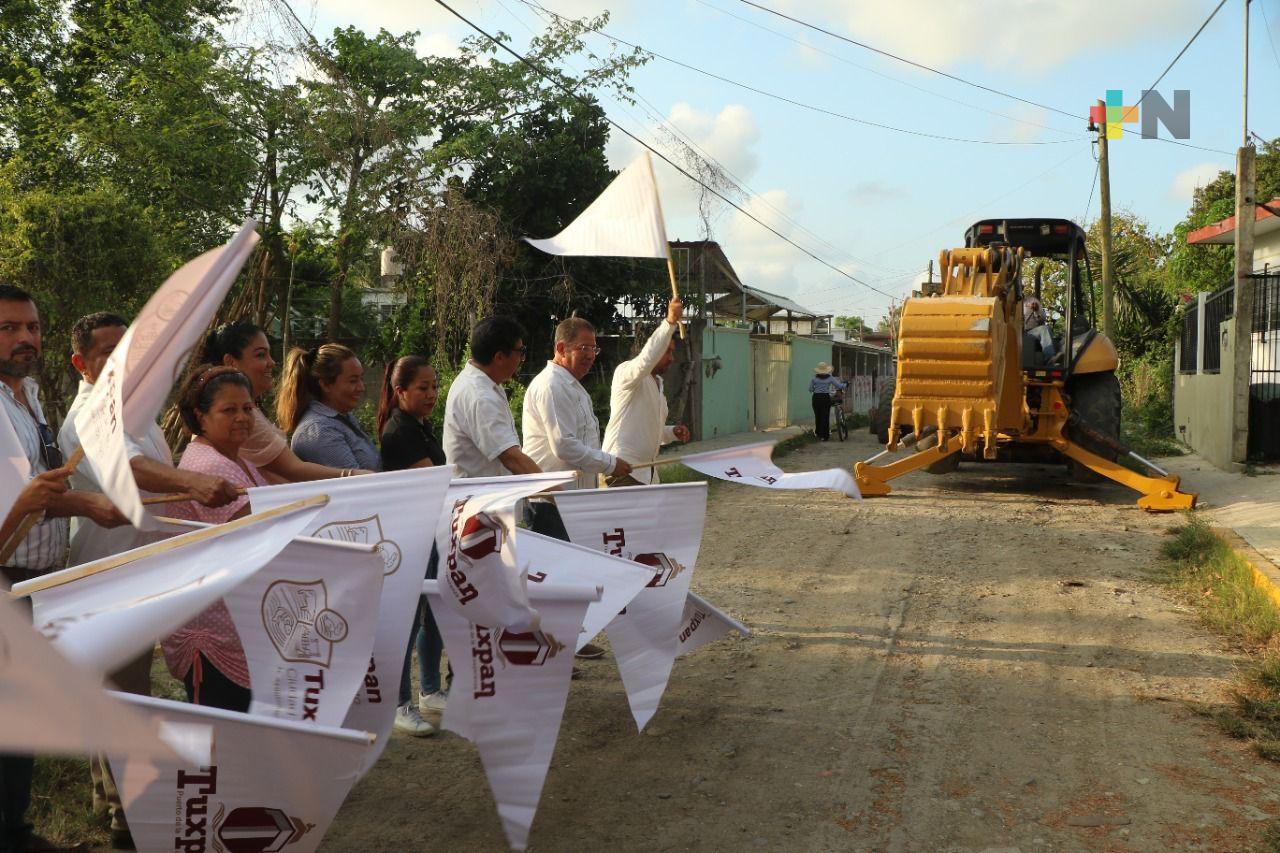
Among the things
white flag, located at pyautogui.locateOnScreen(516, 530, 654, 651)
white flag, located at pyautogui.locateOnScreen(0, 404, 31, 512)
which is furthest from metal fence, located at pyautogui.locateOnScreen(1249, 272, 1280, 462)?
white flag, located at pyautogui.locateOnScreen(0, 404, 31, 512)

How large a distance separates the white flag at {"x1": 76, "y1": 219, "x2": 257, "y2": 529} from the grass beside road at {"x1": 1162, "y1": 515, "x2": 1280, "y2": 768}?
374cm

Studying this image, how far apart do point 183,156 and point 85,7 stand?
6.08m

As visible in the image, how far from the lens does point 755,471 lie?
15.9 feet

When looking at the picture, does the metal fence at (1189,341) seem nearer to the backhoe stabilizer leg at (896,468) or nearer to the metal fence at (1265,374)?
the metal fence at (1265,374)

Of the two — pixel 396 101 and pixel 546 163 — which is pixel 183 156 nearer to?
pixel 396 101

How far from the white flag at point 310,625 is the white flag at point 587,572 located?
2.29 ft

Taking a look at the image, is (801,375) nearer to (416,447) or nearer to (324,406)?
(416,447)

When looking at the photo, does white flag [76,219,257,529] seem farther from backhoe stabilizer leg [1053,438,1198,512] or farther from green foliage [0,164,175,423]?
backhoe stabilizer leg [1053,438,1198,512]

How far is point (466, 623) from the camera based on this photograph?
12.7 feet

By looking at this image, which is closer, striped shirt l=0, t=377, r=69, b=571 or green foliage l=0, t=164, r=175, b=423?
striped shirt l=0, t=377, r=69, b=571

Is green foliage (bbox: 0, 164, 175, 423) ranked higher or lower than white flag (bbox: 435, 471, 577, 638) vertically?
higher

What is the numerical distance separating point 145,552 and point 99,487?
911 mm

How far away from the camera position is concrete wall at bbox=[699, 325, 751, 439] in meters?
20.5

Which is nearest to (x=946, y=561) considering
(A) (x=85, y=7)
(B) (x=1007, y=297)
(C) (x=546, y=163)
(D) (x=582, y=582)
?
(B) (x=1007, y=297)
